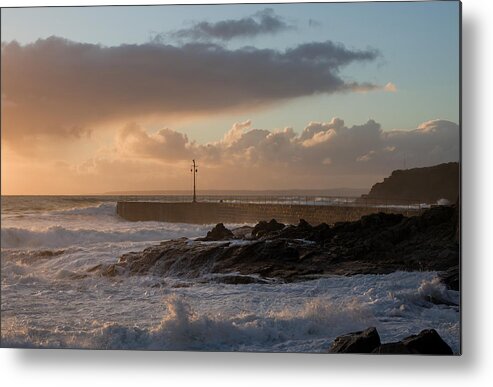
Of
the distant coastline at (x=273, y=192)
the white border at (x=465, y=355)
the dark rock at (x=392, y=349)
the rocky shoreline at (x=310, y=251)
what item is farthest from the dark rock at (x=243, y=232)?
the dark rock at (x=392, y=349)

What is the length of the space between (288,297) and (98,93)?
5.98ft

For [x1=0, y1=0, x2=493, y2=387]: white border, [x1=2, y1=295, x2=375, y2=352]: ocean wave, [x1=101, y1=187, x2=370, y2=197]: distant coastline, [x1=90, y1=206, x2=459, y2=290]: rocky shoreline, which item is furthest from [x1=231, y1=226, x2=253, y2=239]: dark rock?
[x1=0, y1=0, x2=493, y2=387]: white border

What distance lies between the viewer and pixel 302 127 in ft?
16.3

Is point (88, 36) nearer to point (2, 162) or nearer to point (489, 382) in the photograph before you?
point (2, 162)

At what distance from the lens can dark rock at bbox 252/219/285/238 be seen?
5035 mm

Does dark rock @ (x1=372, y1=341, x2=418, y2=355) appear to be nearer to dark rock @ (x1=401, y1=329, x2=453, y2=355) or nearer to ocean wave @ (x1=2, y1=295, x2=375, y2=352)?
dark rock @ (x1=401, y1=329, x2=453, y2=355)

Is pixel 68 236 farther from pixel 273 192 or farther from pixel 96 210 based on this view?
pixel 273 192

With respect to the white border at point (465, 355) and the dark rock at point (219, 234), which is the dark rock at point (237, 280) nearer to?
the dark rock at point (219, 234)

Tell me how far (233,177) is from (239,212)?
23 centimetres

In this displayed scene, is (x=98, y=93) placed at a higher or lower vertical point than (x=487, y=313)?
higher

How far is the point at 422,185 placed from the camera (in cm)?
478

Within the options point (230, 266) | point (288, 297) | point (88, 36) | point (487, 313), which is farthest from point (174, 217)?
point (487, 313)

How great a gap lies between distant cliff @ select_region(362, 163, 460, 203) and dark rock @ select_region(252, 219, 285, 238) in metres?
0.64

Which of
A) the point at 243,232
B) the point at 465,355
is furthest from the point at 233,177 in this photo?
the point at 465,355
